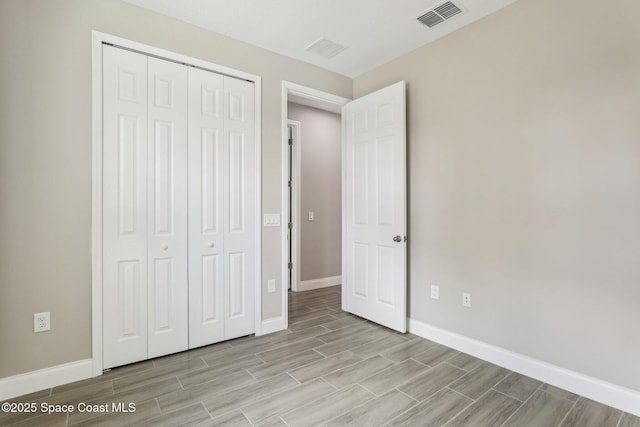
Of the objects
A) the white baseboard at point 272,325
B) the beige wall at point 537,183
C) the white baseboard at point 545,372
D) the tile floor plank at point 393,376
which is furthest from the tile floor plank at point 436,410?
the white baseboard at point 272,325

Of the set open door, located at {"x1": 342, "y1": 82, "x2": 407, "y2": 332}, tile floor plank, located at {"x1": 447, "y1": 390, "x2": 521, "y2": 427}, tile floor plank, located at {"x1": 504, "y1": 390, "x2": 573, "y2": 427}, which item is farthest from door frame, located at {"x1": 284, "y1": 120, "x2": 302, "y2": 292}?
tile floor plank, located at {"x1": 504, "y1": 390, "x2": 573, "y2": 427}

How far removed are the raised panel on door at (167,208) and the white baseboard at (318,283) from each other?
223 centimetres

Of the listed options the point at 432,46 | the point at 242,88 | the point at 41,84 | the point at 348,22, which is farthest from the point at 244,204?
the point at 432,46

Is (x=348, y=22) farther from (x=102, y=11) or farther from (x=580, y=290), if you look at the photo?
(x=580, y=290)

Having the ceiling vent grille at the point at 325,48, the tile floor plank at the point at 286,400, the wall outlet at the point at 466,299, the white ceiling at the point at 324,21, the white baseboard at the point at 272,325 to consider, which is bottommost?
the tile floor plank at the point at 286,400

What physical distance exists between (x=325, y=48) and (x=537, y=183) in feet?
7.18

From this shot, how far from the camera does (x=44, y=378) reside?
207cm

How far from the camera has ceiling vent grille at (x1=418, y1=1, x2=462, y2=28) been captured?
2389 mm

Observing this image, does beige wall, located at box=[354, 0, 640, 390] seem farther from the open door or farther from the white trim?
the white trim

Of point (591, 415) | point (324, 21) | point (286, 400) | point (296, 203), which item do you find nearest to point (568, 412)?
point (591, 415)

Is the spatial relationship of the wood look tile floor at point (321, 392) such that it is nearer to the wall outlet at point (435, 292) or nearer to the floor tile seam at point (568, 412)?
the floor tile seam at point (568, 412)

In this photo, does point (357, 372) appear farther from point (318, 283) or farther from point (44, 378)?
point (318, 283)

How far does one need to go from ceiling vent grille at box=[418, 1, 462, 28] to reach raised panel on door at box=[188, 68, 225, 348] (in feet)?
5.94

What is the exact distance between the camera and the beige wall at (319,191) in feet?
15.4
